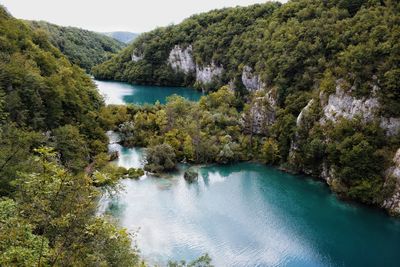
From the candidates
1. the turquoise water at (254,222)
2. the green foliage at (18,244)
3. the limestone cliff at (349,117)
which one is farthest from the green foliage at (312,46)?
the green foliage at (18,244)

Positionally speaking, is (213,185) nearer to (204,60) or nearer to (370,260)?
(370,260)

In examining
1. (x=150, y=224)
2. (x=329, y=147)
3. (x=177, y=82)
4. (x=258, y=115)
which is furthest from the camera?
(x=177, y=82)

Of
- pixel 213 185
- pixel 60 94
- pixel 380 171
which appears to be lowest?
pixel 213 185

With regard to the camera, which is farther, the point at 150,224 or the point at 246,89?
the point at 246,89

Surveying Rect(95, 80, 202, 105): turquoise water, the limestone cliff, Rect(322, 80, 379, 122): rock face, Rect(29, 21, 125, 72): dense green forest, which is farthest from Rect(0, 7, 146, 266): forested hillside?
Rect(29, 21, 125, 72): dense green forest

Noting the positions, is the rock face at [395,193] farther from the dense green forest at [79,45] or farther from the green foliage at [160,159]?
the dense green forest at [79,45]

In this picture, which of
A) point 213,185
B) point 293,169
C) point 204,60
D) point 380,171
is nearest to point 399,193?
point 380,171

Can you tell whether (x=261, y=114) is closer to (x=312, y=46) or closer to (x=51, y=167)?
(x=312, y=46)
